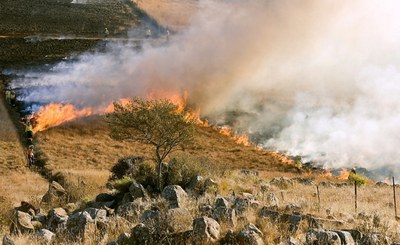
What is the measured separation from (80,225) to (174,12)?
11126cm

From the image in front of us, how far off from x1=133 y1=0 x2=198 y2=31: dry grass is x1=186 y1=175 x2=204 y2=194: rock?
296 feet

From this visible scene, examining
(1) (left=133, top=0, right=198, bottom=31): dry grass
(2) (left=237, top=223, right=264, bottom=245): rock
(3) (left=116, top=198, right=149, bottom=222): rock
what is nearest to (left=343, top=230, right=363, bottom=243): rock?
(2) (left=237, top=223, right=264, bottom=245): rock

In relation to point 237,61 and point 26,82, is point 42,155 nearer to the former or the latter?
point 26,82

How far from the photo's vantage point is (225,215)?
43.9 ft

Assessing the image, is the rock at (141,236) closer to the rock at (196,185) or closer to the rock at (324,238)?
the rock at (324,238)

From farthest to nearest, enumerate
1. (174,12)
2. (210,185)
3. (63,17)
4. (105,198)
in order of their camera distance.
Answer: (63,17) < (174,12) < (105,198) < (210,185)

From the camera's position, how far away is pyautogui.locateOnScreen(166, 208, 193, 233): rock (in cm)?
1189

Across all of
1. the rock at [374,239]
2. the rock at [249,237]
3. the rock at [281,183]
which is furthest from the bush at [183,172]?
the rock at [374,239]

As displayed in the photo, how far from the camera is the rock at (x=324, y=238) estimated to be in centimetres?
1071

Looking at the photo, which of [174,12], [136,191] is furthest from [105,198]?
[174,12]

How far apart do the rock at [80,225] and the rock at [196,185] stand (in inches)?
399

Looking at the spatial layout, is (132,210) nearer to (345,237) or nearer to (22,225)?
(22,225)

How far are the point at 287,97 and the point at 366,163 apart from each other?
2724cm

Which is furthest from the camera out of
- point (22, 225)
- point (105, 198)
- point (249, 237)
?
point (105, 198)
